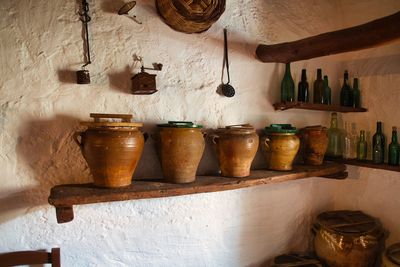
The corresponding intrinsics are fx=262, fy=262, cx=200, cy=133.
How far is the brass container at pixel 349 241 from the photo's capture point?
146 cm

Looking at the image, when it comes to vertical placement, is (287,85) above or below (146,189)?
above

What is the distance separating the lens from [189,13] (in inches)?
48.6

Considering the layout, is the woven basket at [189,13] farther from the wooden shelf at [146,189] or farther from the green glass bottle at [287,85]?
the wooden shelf at [146,189]

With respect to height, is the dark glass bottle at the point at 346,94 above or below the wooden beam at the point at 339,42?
below

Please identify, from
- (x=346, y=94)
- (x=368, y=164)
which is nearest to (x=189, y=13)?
(x=346, y=94)

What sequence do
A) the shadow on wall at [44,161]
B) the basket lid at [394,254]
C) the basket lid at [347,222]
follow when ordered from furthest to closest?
the basket lid at [347,222], the basket lid at [394,254], the shadow on wall at [44,161]

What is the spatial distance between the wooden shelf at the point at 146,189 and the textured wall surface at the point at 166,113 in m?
0.13

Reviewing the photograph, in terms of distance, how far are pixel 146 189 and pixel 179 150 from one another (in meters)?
0.21

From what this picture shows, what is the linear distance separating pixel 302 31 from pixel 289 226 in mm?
1262

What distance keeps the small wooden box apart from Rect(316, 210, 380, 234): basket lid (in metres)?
1.29

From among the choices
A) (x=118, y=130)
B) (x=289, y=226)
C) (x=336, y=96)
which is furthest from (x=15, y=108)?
(x=336, y=96)

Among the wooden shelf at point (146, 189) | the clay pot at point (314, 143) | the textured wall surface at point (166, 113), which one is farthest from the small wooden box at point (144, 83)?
the clay pot at point (314, 143)

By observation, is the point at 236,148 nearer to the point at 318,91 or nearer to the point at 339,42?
the point at 339,42

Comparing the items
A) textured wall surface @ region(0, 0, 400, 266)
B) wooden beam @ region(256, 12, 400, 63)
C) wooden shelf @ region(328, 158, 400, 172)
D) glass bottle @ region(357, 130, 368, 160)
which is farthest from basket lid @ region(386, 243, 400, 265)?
wooden beam @ region(256, 12, 400, 63)
